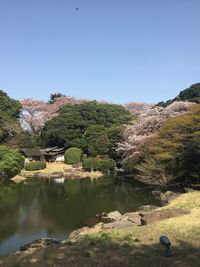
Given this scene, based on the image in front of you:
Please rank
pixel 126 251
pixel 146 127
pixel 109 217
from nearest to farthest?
pixel 126 251 < pixel 109 217 < pixel 146 127

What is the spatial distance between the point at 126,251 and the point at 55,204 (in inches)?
610

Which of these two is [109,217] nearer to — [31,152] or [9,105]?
[31,152]

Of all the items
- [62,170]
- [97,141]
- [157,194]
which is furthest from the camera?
[97,141]

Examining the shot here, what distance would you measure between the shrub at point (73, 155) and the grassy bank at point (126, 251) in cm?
3349

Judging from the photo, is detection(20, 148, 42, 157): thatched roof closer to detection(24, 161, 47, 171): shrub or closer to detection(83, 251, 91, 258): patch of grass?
detection(24, 161, 47, 171): shrub

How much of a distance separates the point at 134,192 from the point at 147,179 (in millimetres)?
1770

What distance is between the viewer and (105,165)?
42438mm

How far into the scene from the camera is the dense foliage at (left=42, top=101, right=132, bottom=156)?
1812 inches

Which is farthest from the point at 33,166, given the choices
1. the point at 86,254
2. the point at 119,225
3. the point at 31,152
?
the point at 86,254

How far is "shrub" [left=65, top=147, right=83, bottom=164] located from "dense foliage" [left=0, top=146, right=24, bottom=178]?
990 cm

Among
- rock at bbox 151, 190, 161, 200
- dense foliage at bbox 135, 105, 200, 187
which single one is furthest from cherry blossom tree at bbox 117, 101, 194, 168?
rock at bbox 151, 190, 161, 200

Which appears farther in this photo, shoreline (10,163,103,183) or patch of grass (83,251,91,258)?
shoreline (10,163,103,183)

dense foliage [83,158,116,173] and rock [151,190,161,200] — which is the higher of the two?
dense foliage [83,158,116,173]

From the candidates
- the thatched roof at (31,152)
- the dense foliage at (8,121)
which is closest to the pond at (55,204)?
the dense foliage at (8,121)
